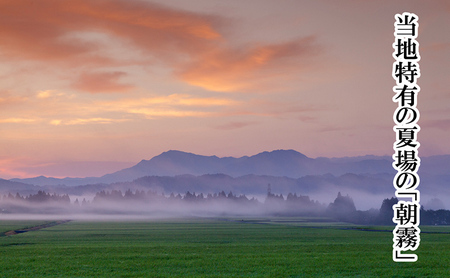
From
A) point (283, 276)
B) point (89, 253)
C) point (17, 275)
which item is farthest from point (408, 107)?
point (89, 253)

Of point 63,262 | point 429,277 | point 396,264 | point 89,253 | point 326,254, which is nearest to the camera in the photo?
point 429,277

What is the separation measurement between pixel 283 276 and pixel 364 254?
75.1 feet

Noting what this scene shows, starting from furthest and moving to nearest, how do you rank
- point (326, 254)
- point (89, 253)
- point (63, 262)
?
point (89, 253)
point (326, 254)
point (63, 262)

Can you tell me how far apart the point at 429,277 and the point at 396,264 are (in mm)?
9163

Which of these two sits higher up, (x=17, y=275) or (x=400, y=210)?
(x=400, y=210)

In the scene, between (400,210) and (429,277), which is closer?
(429,277)

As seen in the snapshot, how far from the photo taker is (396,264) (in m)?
53.2

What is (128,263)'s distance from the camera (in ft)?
186


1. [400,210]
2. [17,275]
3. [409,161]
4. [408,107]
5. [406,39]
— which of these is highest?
[406,39]

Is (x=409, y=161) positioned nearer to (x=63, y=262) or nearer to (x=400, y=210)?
(x=400, y=210)

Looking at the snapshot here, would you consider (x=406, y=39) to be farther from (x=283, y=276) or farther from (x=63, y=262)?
(x=63, y=262)

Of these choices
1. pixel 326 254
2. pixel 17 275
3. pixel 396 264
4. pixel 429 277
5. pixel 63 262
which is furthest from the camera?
pixel 326 254

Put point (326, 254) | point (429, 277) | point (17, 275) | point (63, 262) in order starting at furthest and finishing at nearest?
point (326, 254) < point (63, 262) < point (17, 275) < point (429, 277)

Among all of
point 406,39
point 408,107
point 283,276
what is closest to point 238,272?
point 283,276
